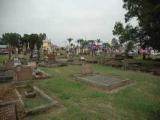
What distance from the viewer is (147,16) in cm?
1688

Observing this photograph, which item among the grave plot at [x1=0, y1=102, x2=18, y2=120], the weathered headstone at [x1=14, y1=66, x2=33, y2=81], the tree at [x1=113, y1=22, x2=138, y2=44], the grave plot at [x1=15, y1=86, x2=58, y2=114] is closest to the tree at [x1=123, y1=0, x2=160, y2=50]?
the tree at [x1=113, y1=22, x2=138, y2=44]

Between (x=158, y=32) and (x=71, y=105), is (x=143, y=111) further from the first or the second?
(x=158, y=32)

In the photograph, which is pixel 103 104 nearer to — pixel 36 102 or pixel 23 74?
pixel 36 102

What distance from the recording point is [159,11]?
1574 centimetres

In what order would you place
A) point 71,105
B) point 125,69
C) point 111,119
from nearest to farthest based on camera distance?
point 111,119
point 71,105
point 125,69

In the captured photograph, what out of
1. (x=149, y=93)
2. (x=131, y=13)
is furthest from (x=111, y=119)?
(x=131, y=13)

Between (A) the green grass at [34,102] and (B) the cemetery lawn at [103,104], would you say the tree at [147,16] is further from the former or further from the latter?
(A) the green grass at [34,102]

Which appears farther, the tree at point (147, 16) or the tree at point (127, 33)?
the tree at point (127, 33)

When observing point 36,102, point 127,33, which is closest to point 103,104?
point 36,102

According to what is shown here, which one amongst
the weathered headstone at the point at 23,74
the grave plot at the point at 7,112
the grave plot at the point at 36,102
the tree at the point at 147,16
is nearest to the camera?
the grave plot at the point at 7,112

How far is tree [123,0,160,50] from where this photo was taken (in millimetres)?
16311

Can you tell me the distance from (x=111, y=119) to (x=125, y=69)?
39.2 ft

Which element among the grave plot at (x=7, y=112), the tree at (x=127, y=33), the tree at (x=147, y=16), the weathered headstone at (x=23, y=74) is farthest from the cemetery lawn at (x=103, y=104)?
the tree at (x=127, y=33)

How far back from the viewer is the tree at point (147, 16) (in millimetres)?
16311
